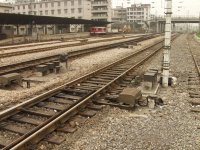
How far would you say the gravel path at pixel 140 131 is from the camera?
20.2ft

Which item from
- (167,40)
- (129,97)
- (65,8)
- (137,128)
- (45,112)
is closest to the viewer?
(137,128)

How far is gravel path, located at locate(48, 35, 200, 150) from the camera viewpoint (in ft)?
20.2

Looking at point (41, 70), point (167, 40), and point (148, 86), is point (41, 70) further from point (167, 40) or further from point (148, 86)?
point (167, 40)

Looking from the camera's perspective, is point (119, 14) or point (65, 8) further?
point (119, 14)

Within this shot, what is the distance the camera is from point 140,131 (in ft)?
22.8

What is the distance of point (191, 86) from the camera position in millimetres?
11617

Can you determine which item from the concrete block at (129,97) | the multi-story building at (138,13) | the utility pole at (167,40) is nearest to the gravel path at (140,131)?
the concrete block at (129,97)

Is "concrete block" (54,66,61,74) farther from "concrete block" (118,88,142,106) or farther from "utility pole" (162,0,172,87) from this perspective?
"concrete block" (118,88,142,106)

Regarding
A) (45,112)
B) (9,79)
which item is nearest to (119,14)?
(9,79)

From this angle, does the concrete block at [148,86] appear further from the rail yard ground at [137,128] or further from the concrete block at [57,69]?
the concrete block at [57,69]

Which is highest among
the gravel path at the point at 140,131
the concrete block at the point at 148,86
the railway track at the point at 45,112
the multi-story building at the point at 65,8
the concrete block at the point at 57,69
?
the multi-story building at the point at 65,8

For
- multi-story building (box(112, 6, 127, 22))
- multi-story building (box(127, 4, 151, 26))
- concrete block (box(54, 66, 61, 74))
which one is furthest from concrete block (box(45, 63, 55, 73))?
multi-story building (box(127, 4, 151, 26))

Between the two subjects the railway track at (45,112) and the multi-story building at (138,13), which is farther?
the multi-story building at (138,13)

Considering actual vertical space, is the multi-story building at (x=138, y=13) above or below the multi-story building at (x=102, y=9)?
above
